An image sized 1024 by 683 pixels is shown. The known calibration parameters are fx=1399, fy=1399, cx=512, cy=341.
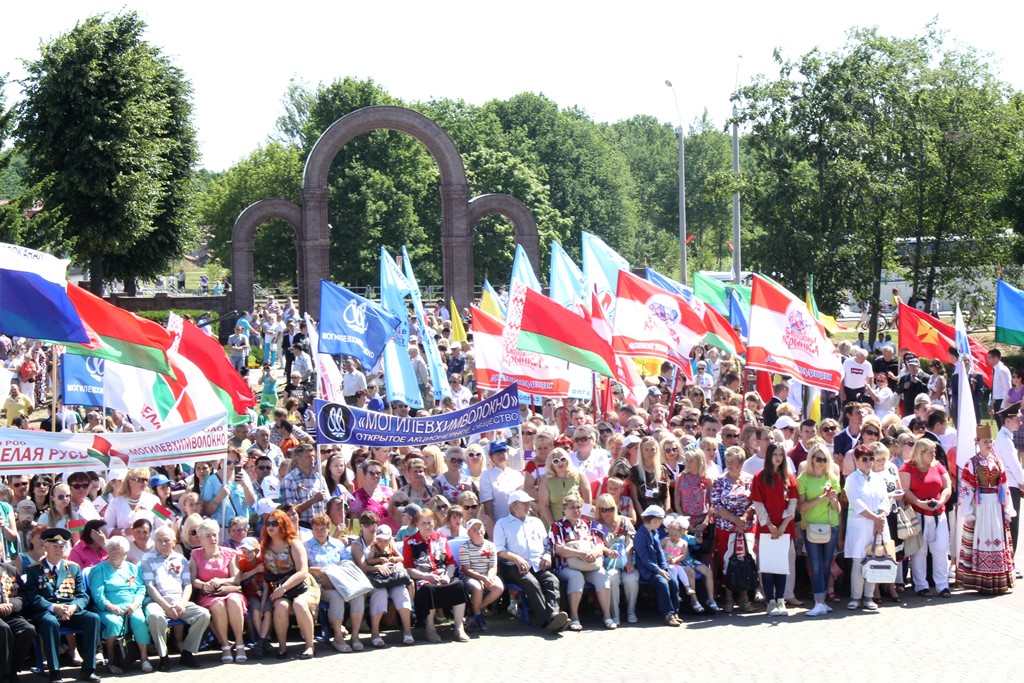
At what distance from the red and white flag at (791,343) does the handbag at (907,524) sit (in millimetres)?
3973

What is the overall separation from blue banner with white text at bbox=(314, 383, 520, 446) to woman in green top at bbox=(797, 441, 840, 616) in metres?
3.02

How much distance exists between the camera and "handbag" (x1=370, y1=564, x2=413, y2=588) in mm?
11992

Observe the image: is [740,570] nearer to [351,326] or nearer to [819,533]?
[819,533]

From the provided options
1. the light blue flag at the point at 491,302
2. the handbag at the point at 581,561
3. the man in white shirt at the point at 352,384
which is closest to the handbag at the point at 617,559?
the handbag at the point at 581,561

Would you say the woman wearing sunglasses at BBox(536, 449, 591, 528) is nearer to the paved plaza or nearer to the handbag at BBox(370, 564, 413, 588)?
the paved plaza

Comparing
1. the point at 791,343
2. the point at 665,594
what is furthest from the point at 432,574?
the point at 791,343

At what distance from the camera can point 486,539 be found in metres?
12.8

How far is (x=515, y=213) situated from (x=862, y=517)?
30.1 meters

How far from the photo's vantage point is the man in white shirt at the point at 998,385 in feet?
68.0

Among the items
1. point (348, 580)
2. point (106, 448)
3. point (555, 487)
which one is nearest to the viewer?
point (348, 580)

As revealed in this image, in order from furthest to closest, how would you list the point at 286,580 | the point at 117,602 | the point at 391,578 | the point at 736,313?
the point at 736,313 → the point at 391,578 → the point at 286,580 → the point at 117,602

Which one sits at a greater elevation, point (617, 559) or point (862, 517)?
point (862, 517)

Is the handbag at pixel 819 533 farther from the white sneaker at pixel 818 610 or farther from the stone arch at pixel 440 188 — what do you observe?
the stone arch at pixel 440 188

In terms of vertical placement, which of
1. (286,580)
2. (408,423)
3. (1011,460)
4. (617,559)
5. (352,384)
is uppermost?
(352,384)
